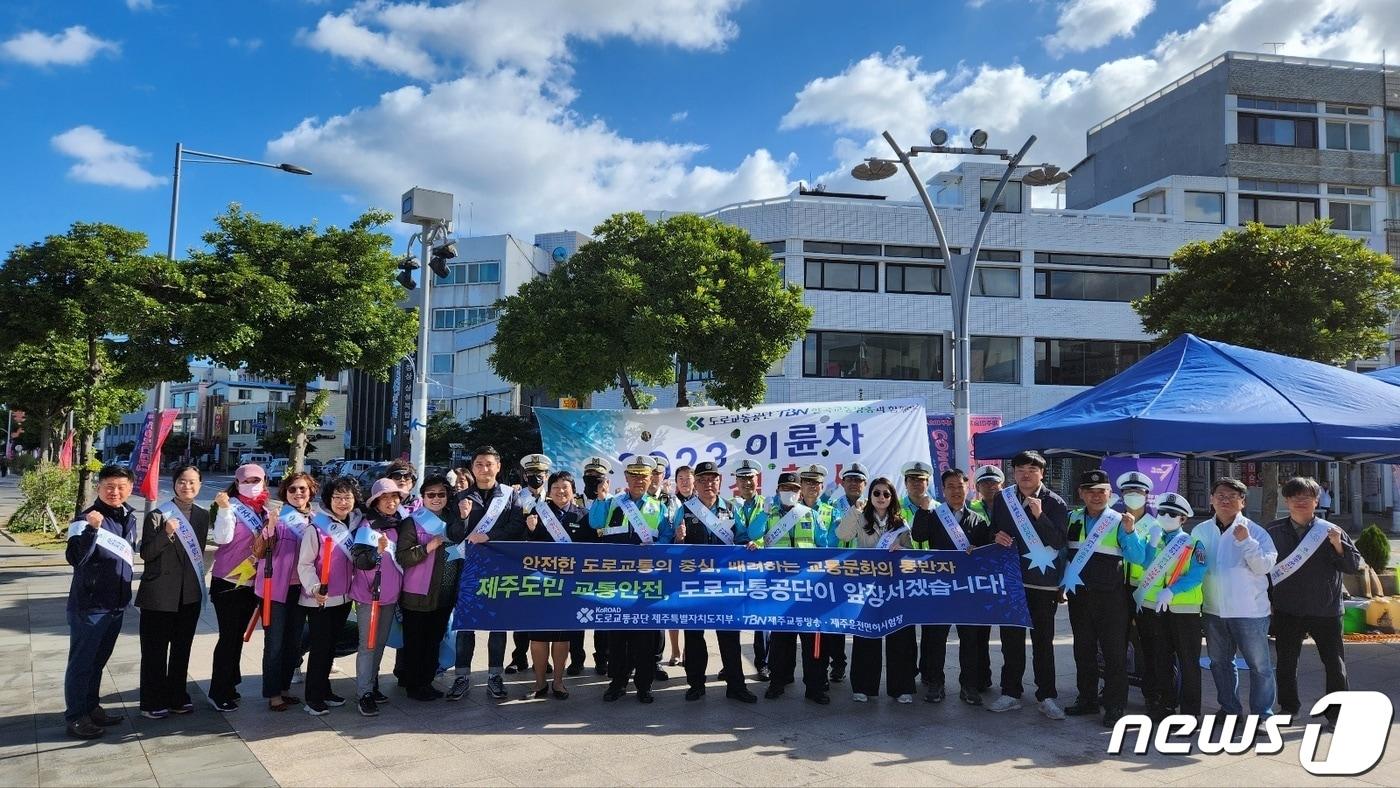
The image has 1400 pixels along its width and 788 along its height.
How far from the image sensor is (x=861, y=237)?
3003 centimetres

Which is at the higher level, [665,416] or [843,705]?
[665,416]

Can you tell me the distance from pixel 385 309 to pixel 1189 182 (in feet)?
98.1

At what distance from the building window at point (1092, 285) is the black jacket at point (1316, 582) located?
85.4 feet

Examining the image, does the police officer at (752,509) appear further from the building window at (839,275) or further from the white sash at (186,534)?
the building window at (839,275)

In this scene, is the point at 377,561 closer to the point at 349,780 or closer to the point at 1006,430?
the point at 349,780

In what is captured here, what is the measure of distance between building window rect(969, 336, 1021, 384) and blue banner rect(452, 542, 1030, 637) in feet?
82.0

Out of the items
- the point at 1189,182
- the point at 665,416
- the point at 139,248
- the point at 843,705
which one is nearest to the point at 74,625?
the point at 843,705

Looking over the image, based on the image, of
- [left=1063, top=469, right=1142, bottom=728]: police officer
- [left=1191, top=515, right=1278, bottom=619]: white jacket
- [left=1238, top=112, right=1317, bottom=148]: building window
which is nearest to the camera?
[left=1191, top=515, right=1278, bottom=619]: white jacket

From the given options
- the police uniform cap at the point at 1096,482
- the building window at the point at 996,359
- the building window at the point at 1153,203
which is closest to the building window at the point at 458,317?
the building window at the point at 996,359

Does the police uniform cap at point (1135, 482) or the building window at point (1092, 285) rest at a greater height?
the building window at point (1092, 285)

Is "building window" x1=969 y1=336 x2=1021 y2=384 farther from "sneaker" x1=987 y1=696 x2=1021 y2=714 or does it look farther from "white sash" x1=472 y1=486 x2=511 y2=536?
"white sash" x1=472 y1=486 x2=511 y2=536

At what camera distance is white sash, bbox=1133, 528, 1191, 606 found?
20.0ft

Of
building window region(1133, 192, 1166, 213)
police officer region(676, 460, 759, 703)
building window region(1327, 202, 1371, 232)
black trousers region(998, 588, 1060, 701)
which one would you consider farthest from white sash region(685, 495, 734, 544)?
building window region(1327, 202, 1371, 232)

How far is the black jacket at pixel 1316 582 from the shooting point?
6328 mm
